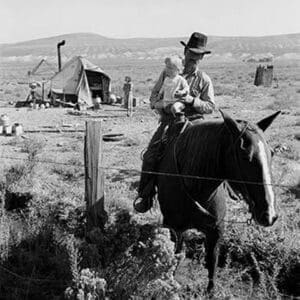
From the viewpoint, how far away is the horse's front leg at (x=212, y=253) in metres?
4.38

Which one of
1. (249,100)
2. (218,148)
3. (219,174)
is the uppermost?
(218,148)

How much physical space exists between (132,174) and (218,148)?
19.6 feet

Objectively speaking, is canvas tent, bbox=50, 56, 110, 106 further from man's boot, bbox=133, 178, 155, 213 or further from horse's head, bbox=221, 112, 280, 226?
horse's head, bbox=221, 112, 280, 226

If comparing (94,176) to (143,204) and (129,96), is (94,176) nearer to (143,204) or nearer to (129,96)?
(143,204)

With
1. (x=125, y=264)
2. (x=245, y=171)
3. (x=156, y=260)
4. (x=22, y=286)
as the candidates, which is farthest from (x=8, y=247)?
(x=245, y=171)

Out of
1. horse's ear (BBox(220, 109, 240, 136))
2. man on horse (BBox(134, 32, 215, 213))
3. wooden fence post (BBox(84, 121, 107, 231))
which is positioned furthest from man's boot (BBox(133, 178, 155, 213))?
horse's ear (BBox(220, 109, 240, 136))

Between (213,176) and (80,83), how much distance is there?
62.4 feet

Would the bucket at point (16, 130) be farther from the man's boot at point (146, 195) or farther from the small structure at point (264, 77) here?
the small structure at point (264, 77)

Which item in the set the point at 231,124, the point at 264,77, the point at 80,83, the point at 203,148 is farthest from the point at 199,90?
the point at 264,77

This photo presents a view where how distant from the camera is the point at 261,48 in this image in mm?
166750

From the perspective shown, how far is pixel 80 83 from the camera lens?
22219 mm

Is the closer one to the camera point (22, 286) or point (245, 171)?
point (245, 171)

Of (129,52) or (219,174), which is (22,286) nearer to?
(219,174)

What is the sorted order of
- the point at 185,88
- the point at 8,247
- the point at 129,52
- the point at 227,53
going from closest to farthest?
the point at 185,88 → the point at 8,247 → the point at 227,53 → the point at 129,52
